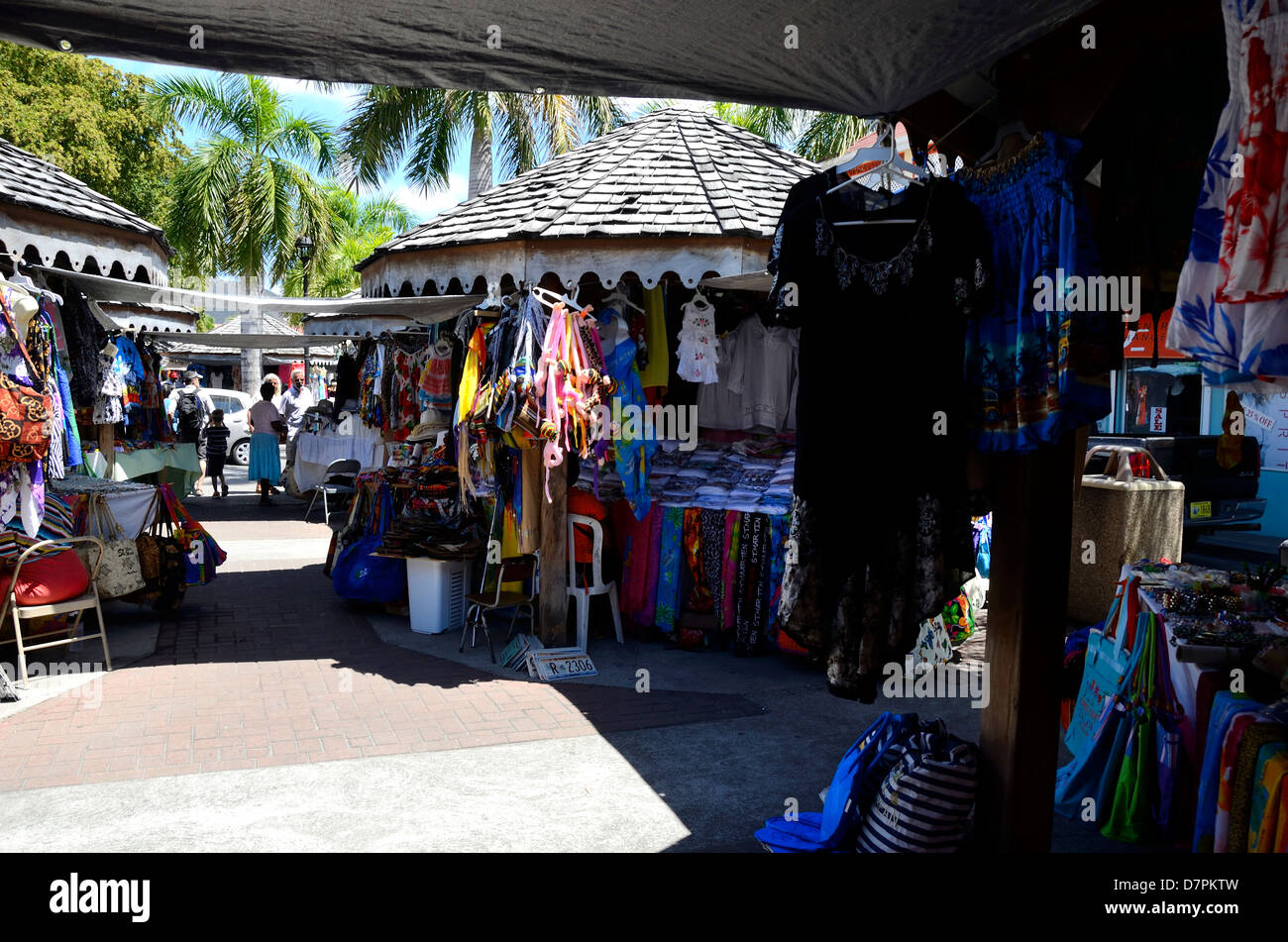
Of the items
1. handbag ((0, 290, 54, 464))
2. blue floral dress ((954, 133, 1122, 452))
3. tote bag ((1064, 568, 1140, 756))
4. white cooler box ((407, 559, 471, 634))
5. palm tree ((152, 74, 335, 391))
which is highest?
palm tree ((152, 74, 335, 391))

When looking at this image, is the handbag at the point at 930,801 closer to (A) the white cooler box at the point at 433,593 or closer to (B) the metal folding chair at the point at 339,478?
(A) the white cooler box at the point at 433,593

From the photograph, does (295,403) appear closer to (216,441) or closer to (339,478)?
(216,441)

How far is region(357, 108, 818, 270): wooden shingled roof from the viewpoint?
6.66m

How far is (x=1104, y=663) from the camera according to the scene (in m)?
4.63

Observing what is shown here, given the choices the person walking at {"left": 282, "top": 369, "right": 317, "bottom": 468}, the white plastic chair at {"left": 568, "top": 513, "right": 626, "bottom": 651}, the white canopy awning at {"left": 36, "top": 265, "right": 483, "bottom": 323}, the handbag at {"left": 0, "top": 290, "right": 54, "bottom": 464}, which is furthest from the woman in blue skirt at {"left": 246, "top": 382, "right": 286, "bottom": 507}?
the handbag at {"left": 0, "top": 290, "right": 54, "bottom": 464}

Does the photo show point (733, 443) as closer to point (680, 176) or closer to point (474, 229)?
point (680, 176)

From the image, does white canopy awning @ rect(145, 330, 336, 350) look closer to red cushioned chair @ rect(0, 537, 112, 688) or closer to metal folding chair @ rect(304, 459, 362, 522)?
metal folding chair @ rect(304, 459, 362, 522)

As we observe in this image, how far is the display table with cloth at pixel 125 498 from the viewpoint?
25.2ft

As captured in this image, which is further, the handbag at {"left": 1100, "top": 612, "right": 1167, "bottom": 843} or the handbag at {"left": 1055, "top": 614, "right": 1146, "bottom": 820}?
the handbag at {"left": 1055, "top": 614, "right": 1146, "bottom": 820}

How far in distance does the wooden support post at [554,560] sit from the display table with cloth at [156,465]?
24.3ft

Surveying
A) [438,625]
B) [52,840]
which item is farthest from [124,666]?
[52,840]

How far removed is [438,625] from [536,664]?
157 cm

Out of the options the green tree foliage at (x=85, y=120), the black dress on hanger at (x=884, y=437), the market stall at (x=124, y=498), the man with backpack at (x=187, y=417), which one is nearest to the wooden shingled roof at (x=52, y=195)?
the market stall at (x=124, y=498)

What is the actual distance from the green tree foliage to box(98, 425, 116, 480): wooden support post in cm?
1034
